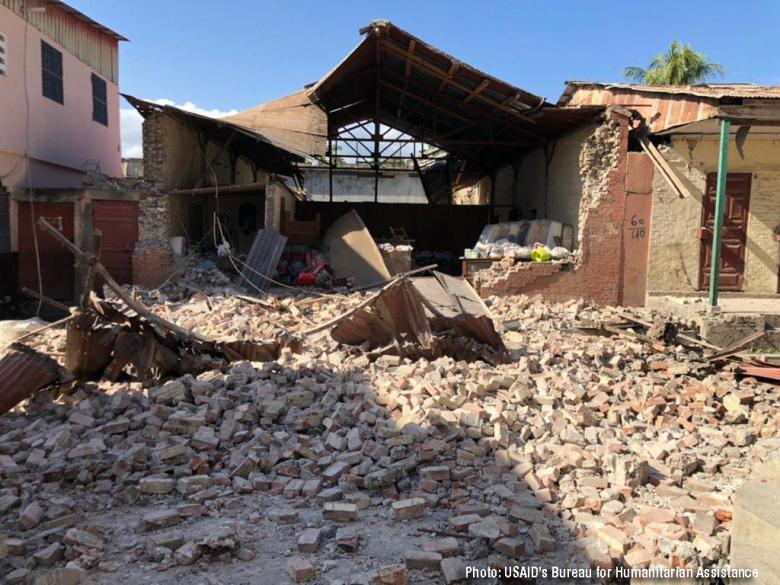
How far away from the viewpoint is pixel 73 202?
12.5 meters

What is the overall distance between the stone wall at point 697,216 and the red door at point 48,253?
40.7 ft

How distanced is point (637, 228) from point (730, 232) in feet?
6.46

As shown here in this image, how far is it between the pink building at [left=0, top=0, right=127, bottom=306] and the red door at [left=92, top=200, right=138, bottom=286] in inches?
10.0

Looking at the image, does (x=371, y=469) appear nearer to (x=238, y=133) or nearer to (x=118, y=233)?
(x=118, y=233)

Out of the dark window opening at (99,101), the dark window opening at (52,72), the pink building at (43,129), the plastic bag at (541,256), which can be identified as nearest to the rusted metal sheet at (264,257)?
the pink building at (43,129)

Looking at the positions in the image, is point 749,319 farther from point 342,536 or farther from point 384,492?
point 342,536

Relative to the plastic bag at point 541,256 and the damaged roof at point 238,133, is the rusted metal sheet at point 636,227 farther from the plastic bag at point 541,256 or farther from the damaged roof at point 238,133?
the damaged roof at point 238,133

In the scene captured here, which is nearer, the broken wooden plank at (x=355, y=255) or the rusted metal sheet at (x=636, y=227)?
the rusted metal sheet at (x=636, y=227)

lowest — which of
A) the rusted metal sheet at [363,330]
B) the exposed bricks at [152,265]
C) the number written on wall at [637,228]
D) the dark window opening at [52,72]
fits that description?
the rusted metal sheet at [363,330]

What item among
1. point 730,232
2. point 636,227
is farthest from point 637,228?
point 730,232

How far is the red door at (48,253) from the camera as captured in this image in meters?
A: 12.6

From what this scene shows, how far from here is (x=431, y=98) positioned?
14484mm

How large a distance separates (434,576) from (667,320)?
7.27 m

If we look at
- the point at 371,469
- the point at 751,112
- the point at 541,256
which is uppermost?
the point at 751,112
